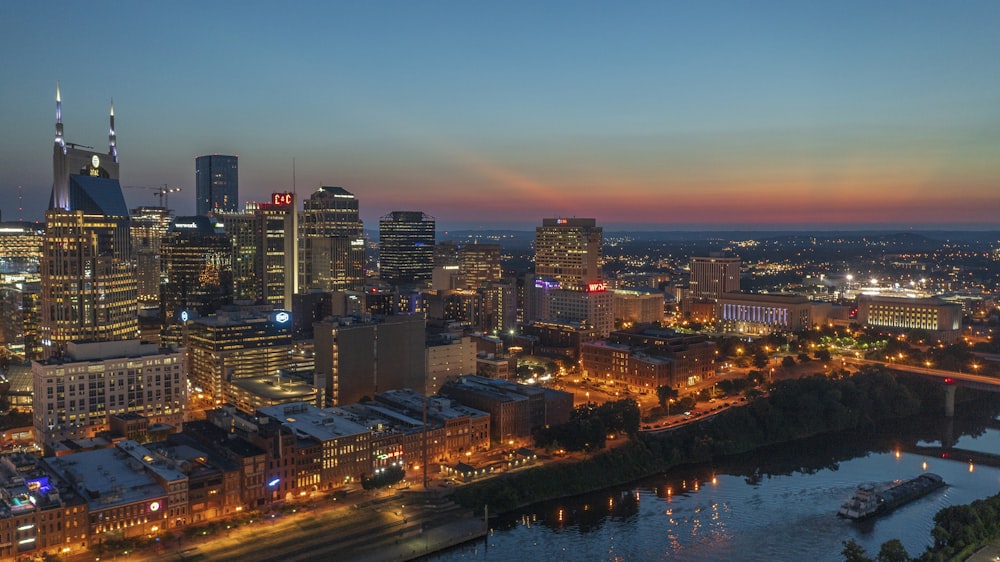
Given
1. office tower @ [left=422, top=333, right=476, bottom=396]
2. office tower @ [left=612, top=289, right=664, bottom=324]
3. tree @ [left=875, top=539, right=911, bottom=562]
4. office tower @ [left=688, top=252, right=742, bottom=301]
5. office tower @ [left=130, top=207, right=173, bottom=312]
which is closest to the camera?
tree @ [left=875, top=539, right=911, bottom=562]

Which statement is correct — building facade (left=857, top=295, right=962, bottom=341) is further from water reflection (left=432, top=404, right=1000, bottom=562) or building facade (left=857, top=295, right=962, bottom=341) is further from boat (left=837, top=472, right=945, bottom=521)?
boat (left=837, top=472, right=945, bottom=521)

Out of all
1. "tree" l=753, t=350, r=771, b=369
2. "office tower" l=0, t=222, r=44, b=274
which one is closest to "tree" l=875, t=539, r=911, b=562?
"tree" l=753, t=350, r=771, b=369

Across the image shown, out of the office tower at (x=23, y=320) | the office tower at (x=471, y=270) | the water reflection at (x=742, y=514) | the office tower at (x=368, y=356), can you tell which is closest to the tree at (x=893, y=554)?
the water reflection at (x=742, y=514)

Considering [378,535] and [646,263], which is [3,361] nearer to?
[378,535]

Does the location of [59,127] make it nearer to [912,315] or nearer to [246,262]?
[246,262]

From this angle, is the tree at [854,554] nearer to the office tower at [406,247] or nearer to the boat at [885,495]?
the boat at [885,495]

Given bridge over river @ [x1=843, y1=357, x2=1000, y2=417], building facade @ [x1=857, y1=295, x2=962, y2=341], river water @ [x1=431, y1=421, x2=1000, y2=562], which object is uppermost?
building facade @ [x1=857, y1=295, x2=962, y2=341]

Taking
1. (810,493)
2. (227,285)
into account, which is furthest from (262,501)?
(227,285)
